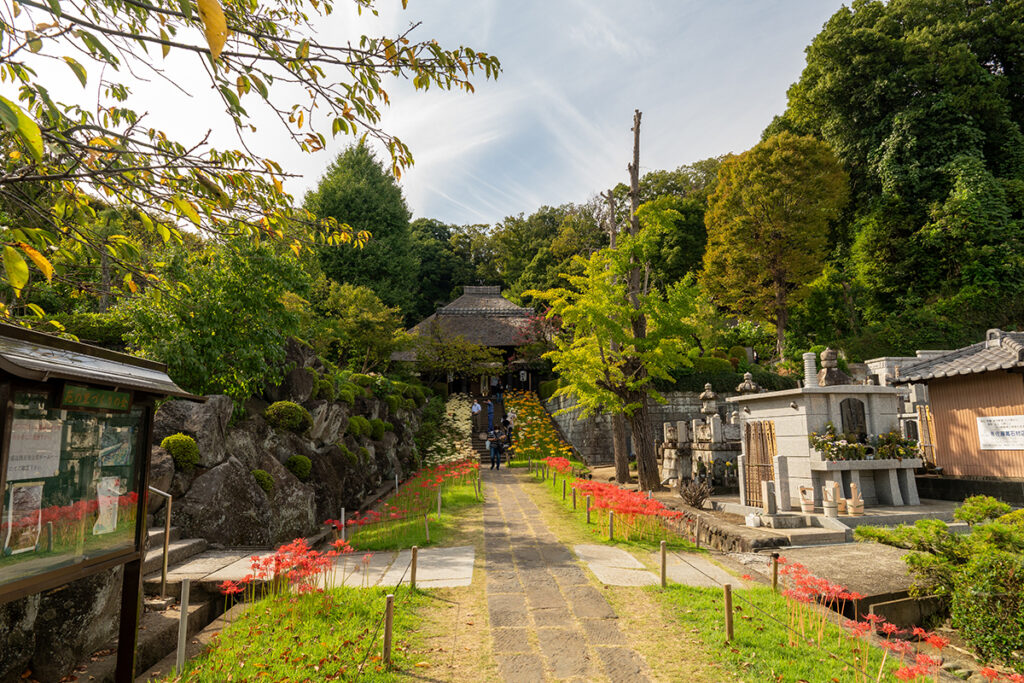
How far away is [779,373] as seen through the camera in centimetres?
2573

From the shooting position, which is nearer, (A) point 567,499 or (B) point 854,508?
(B) point 854,508

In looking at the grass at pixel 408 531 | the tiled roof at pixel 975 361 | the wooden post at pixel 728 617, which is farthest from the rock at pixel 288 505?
the tiled roof at pixel 975 361

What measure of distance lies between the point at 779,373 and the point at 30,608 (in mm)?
27517

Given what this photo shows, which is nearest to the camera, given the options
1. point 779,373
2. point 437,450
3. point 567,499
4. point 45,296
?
point 567,499

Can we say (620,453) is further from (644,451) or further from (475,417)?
(475,417)

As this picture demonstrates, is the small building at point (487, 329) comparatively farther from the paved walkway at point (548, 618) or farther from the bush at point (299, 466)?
the paved walkway at point (548, 618)

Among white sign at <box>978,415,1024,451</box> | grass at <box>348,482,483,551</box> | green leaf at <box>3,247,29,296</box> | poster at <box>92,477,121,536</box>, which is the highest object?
green leaf at <box>3,247,29,296</box>

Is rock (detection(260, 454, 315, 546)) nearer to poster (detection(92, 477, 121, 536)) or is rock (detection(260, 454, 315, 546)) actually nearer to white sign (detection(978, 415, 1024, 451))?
poster (detection(92, 477, 121, 536))

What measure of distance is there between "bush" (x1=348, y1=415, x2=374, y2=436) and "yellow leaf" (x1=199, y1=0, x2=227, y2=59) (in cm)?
1416

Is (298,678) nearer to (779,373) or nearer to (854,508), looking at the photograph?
(854,508)

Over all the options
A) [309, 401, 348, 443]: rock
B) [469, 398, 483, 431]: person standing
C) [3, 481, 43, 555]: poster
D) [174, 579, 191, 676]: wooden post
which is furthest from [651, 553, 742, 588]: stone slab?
[469, 398, 483, 431]: person standing

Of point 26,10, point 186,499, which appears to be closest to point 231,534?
point 186,499

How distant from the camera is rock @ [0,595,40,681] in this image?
13.9 feet

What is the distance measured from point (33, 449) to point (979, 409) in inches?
690
